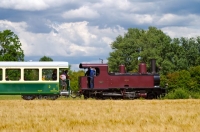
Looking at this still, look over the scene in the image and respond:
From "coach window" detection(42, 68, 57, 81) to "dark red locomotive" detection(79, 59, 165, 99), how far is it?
87.2 inches

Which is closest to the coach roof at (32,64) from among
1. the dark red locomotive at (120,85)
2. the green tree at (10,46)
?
the dark red locomotive at (120,85)

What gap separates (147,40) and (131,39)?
10.9 feet

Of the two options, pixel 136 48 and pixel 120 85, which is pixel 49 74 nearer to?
pixel 120 85

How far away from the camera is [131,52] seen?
99312 mm

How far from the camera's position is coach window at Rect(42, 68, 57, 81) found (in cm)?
3509

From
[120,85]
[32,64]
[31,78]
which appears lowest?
[120,85]

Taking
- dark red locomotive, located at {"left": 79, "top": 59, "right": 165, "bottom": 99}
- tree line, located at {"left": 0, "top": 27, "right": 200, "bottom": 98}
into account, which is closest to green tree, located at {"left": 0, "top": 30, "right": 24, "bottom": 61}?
tree line, located at {"left": 0, "top": 27, "right": 200, "bottom": 98}

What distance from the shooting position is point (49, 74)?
35406 mm

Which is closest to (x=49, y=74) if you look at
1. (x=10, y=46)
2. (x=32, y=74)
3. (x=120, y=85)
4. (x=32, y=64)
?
(x=32, y=74)

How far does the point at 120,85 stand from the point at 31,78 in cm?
640

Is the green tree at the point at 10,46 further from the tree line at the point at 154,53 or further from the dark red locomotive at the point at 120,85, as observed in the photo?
the dark red locomotive at the point at 120,85

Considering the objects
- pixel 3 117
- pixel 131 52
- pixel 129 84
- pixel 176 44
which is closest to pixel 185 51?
pixel 176 44

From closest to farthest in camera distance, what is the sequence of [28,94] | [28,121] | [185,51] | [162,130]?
1. [162,130]
2. [28,121]
3. [28,94]
4. [185,51]

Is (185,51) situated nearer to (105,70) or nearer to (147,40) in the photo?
(147,40)
